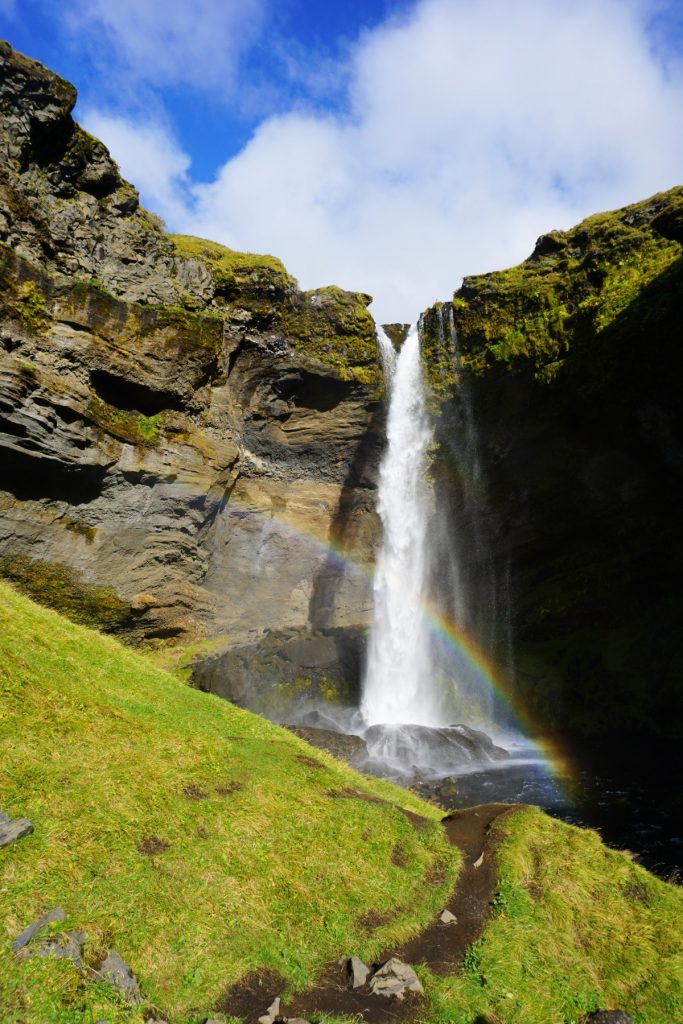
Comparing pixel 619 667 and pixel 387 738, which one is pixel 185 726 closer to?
pixel 387 738

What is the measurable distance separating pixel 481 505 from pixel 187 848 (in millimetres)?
32430

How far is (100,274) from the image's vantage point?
30312mm

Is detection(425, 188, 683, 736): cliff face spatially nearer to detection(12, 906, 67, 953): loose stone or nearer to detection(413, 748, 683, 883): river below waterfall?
detection(413, 748, 683, 883): river below waterfall

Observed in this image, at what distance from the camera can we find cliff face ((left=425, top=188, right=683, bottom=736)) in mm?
Result: 30922

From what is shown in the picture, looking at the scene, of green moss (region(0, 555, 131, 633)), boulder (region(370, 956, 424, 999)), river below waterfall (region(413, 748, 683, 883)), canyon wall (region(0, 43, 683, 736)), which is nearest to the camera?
boulder (region(370, 956, 424, 999))

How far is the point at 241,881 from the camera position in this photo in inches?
349

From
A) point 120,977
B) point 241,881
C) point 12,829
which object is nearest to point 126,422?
point 12,829

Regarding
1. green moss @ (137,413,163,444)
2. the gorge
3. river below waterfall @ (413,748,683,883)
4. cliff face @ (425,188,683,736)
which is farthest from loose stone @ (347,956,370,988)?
cliff face @ (425,188,683,736)

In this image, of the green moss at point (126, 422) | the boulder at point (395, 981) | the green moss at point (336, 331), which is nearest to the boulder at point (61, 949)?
the boulder at point (395, 981)

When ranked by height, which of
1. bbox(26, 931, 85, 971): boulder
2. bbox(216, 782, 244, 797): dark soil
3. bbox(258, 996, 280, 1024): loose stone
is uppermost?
bbox(216, 782, 244, 797): dark soil

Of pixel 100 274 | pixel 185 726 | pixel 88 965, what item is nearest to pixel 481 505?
pixel 100 274

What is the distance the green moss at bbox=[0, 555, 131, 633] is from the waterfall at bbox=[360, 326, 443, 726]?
15.9 m

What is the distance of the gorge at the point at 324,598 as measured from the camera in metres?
8.43

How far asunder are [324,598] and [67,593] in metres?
16.6
